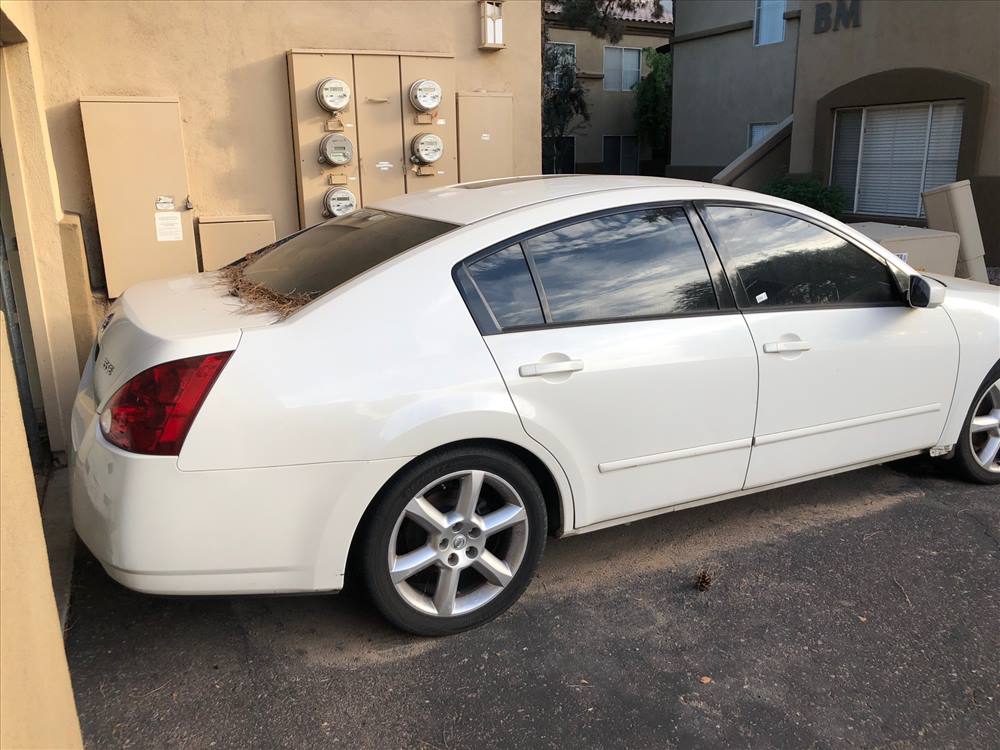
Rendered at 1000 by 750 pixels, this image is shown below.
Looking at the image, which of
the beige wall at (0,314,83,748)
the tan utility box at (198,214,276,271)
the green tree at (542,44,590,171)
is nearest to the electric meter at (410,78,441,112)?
the tan utility box at (198,214,276,271)

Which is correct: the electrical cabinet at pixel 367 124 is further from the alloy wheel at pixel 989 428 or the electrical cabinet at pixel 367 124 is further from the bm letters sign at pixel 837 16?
the bm letters sign at pixel 837 16

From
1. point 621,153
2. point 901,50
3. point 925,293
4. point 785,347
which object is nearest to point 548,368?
point 785,347

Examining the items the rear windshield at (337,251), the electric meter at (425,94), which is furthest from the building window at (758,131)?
the rear windshield at (337,251)

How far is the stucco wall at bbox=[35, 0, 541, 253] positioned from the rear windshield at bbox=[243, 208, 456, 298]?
9.49ft

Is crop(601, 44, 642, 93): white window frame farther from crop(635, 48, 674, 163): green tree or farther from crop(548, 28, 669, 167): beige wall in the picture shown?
crop(635, 48, 674, 163): green tree

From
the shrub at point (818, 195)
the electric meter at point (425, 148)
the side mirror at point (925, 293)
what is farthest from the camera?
the shrub at point (818, 195)

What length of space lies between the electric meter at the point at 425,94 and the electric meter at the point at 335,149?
631mm

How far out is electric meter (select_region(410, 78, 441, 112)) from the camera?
22.5 feet

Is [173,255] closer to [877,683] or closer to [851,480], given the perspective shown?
[851,480]

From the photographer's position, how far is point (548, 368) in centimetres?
318

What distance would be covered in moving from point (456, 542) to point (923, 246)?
5.02 metres

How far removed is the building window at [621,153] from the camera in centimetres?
2731

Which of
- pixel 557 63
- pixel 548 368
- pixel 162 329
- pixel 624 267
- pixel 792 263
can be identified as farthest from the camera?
pixel 557 63

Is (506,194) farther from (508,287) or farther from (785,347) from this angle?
(785,347)
